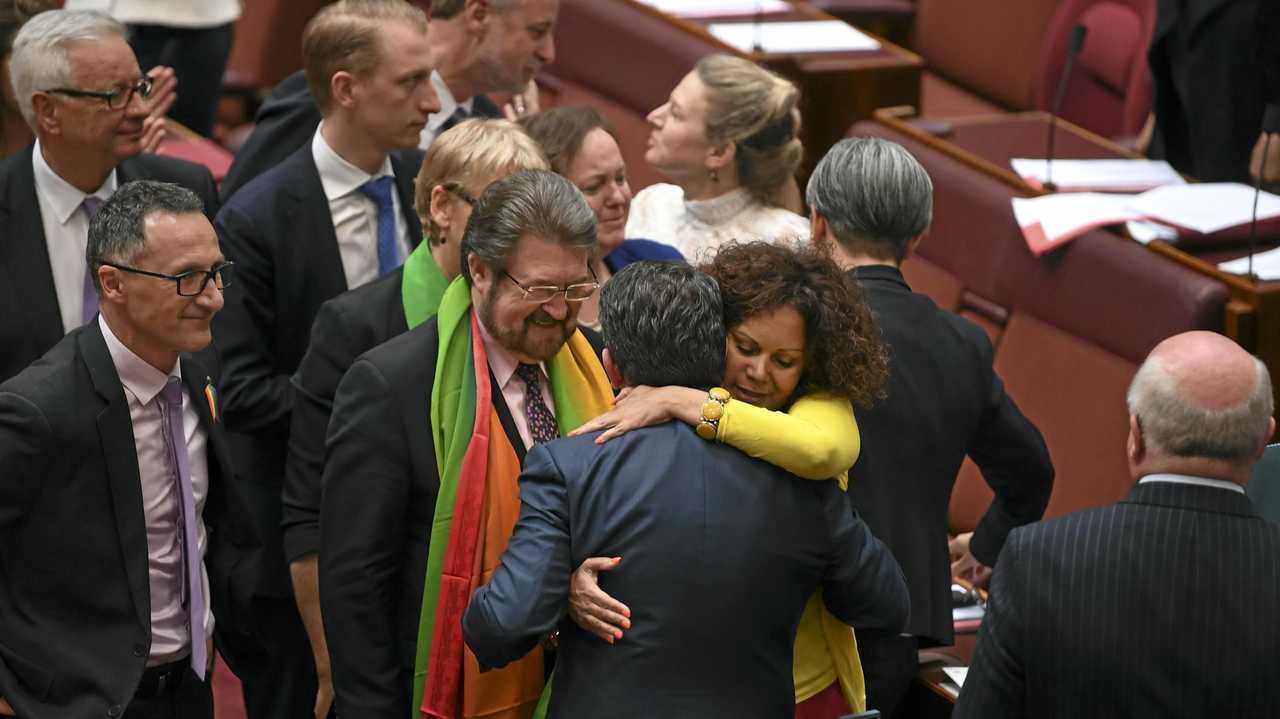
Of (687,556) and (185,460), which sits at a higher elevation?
(687,556)

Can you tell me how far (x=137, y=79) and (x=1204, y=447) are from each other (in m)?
2.20

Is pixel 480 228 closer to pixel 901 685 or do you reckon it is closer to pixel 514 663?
pixel 514 663

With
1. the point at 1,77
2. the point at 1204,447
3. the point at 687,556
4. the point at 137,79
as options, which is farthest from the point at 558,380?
the point at 1,77

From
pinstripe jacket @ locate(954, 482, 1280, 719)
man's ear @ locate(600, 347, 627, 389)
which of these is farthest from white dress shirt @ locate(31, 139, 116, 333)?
pinstripe jacket @ locate(954, 482, 1280, 719)

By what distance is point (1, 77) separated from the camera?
4066 millimetres

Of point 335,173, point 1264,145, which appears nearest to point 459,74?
point 335,173

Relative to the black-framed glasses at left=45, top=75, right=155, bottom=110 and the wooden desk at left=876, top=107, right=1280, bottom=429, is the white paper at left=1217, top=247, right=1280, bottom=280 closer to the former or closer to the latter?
the wooden desk at left=876, top=107, right=1280, bottom=429

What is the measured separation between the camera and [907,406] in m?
2.88

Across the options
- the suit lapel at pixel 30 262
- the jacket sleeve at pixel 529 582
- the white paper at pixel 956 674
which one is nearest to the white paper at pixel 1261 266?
the white paper at pixel 956 674

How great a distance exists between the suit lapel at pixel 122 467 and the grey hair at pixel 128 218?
12 centimetres

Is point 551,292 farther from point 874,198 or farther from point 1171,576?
point 1171,576

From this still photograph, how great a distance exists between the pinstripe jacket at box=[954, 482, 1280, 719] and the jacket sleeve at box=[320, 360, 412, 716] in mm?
882

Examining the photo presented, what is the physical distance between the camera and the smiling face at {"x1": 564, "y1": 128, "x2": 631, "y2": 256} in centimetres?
341

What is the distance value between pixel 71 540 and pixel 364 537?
0.45 meters
